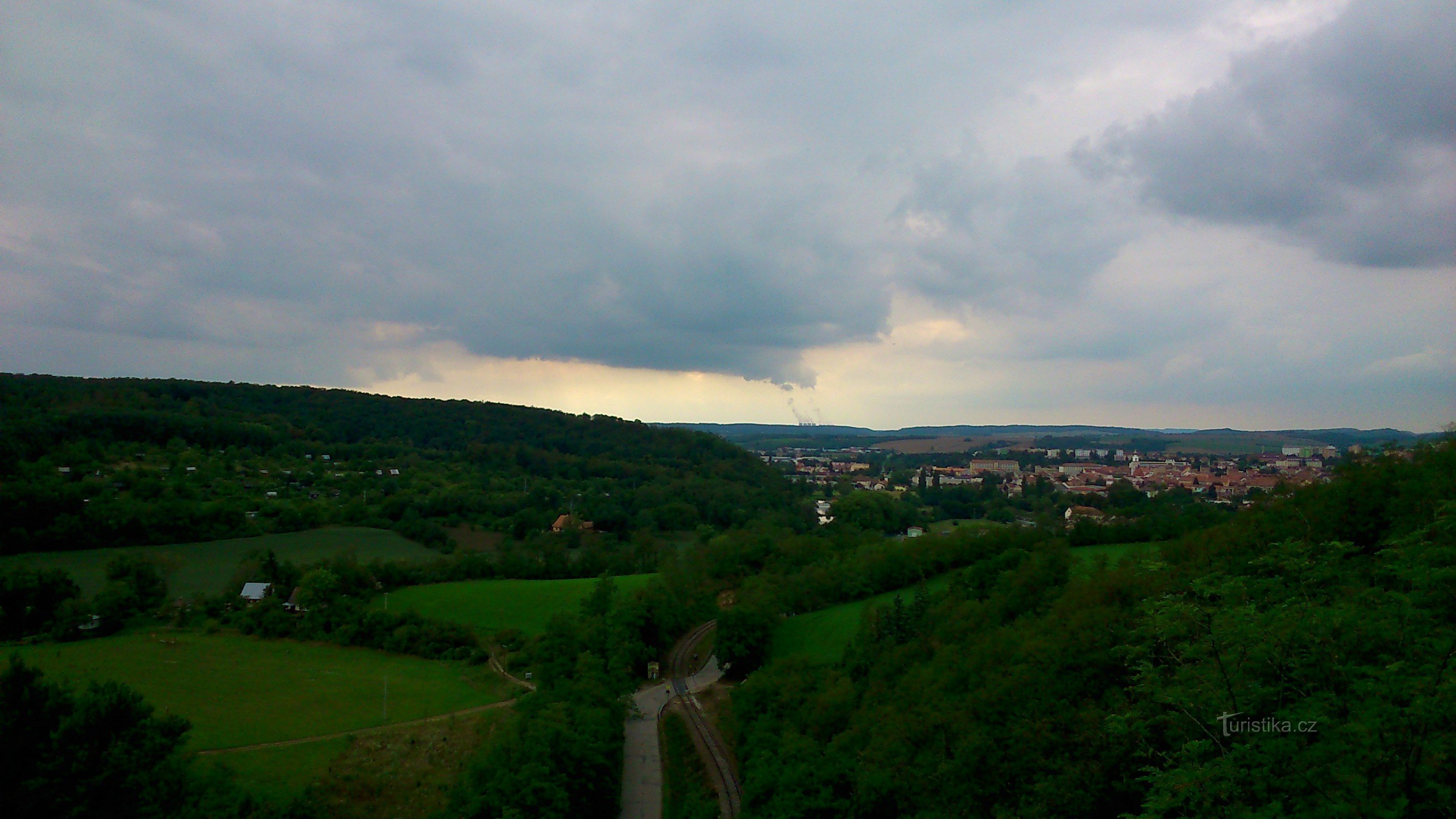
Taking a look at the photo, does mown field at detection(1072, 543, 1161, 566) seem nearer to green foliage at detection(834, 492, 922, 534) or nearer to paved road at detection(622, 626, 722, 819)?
paved road at detection(622, 626, 722, 819)

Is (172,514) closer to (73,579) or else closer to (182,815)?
(73,579)

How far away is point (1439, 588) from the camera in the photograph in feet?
35.2

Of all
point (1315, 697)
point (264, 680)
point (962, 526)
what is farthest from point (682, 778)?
point (962, 526)

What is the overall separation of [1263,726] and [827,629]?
34.2 metres

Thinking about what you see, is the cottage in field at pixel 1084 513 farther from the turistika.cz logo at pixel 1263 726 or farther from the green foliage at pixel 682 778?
the turistika.cz logo at pixel 1263 726

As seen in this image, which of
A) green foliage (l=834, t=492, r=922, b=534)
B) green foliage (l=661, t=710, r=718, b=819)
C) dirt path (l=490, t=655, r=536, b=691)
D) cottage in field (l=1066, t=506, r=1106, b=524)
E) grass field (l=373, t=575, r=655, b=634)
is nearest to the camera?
green foliage (l=661, t=710, r=718, b=819)

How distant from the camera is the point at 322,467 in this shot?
295 feet

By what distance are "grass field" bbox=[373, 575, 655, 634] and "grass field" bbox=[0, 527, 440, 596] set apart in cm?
763

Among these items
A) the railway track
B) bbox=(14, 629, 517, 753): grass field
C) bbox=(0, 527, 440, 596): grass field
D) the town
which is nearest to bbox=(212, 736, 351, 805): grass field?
bbox=(14, 629, 517, 753): grass field

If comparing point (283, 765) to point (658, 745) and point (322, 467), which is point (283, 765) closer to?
point (658, 745)

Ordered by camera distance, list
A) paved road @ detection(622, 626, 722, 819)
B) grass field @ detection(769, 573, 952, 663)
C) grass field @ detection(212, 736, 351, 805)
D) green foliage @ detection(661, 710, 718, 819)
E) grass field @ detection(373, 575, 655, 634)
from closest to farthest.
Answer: green foliage @ detection(661, 710, 718, 819), paved road @ detection(622, 626, 722, 819), grass field @ detection(212, 736, 351, 805), grass field @ detection(769, 573, 952, 663), grass field @ detection(373, 575, 655, 634)

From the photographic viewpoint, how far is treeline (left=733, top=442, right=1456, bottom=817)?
9.11 meters

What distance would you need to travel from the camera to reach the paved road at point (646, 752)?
28.6m

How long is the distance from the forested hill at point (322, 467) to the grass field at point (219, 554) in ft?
7.23
